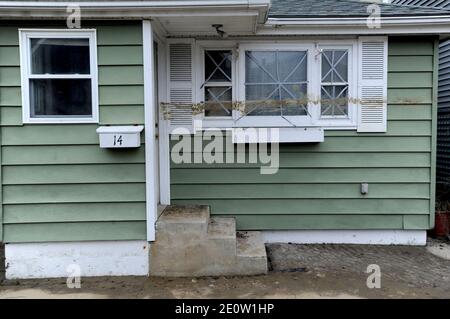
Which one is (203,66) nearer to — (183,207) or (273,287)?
(183,207)

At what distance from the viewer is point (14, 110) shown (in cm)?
424

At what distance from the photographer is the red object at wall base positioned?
18.4ft

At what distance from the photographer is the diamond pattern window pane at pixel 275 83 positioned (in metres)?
5.17

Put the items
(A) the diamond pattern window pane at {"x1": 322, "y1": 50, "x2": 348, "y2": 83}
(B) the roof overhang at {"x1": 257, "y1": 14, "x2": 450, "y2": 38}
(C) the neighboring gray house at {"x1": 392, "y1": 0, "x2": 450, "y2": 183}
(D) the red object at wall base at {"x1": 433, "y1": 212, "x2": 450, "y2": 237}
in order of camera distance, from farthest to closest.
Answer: (C) the neighboring gray house at {"x1": 392, "y1": 0, "x2": 450, "y2": 183}
(D) the red object at wall base at {"x1": 433, "y1": 212, "x2": 450, "y2": 237}
(A) the diamond pattern window pane at {"x1": 322, "y1": 50, "x2": 348, "y2": 83}
(B) the roof overhang at {"x1": 257, "y1": 14, "x2": 450, "y2": 38}

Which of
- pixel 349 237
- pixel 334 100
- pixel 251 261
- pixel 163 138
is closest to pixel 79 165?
pixel 163 138

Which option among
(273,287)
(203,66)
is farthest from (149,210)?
(203,66)

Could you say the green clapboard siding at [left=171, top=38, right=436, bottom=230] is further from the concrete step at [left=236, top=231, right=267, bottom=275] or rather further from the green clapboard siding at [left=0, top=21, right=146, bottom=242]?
the green clapboard siding at [left=0, top=21, right=146, bottom=242]

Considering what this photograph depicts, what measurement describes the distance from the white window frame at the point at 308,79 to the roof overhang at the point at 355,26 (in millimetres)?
167

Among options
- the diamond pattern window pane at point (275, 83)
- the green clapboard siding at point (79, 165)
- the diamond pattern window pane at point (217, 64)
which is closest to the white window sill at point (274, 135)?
the diamond pattern window pane at point (275, 83)

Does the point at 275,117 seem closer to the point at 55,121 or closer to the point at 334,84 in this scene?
the point at 334,84

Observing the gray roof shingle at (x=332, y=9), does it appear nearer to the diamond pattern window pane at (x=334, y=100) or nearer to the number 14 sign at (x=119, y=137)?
the diamond pattern window pane at (x=334, y=100)

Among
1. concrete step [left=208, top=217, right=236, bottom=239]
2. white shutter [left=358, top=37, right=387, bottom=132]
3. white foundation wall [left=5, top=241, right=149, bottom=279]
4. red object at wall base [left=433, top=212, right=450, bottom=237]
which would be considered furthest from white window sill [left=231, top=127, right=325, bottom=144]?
red object at wall base [left=433, top=212, right=450, bottom=237]

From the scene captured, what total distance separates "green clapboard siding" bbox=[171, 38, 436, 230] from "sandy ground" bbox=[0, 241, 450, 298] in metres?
0.51
